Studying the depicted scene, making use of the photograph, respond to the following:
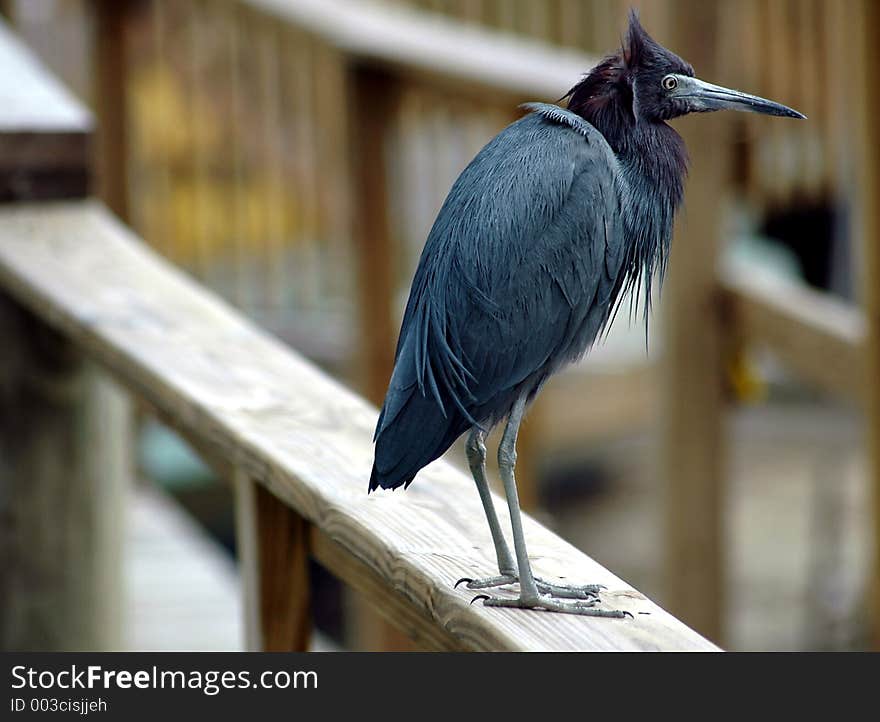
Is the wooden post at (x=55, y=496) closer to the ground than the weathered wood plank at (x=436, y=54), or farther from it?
closer to the ground

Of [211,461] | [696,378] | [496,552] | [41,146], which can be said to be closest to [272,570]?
[211,461]

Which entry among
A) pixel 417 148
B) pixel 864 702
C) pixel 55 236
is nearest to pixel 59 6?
pixel 417 148

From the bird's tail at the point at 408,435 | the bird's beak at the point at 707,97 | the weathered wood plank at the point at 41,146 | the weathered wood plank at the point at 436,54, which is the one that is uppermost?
the bird's beak at the point at 707,97

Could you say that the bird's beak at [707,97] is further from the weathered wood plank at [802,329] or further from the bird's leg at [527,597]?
the weathered wood plank at [802,329]

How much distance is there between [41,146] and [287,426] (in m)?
0.78

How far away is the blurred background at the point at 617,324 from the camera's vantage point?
309 cm

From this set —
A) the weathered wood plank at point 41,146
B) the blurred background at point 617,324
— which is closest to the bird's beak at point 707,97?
the weathered wood plank at point 41,146

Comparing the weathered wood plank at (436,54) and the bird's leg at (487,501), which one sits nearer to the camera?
the bird's leg at (487,501)

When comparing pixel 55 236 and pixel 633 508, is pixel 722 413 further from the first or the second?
pixel 633 508

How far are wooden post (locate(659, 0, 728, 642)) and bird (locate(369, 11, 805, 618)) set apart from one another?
5.54 feet

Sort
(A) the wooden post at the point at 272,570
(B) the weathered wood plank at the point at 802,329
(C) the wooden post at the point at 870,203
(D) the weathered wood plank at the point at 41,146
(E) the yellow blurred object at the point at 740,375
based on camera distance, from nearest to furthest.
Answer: (A) the wooden post at the point at 272,570
(D) the weathered wood plank at the point at 41,146
(C) the wooden post at the point at 870,203
(B) the weathered wood plank at the point at 802,329
(E) the yellow blurred object at the point at 740,375

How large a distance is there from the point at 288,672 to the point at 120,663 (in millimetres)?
183

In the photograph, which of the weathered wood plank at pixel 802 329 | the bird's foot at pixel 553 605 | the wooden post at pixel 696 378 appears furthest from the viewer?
the wooden post at pixel 696 378

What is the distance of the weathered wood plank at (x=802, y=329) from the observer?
2.78 meters
